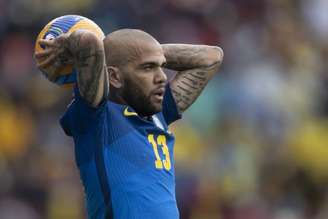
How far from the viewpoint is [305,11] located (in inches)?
594

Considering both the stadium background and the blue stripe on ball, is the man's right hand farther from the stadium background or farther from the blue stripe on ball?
the stadium background

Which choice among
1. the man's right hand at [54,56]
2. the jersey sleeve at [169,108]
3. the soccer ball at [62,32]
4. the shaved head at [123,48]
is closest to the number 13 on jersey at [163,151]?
the jersey sleeve at [169,108]

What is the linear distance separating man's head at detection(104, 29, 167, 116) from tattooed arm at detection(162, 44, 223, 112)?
1.96ft

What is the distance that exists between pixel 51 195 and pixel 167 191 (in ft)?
18.8

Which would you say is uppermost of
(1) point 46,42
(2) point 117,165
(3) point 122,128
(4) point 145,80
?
(1) point 46,42

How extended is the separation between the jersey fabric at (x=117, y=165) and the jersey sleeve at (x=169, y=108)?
0.50m

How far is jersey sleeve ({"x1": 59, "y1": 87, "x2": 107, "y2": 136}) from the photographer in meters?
6.33

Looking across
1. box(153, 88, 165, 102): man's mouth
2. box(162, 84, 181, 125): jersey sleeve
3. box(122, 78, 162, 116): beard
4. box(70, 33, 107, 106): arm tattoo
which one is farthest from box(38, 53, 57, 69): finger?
box(162, 84, 181, 125): jersey sleeve

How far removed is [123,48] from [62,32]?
14.0 inches

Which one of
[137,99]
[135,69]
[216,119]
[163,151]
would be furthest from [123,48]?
[216,119]

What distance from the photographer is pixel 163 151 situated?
265 inches

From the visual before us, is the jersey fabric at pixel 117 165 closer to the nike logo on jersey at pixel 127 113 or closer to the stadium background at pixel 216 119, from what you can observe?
the nike logo on jersey at pixel 127 113

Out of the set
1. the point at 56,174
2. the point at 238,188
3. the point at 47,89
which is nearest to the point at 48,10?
the point at 47,89

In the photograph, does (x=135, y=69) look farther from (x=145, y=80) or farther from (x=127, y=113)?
(x=127, y=113)
